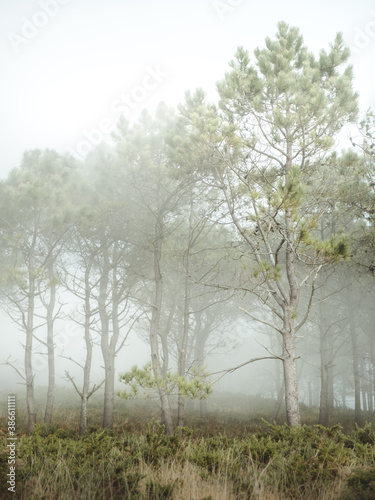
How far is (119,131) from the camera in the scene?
855 cm

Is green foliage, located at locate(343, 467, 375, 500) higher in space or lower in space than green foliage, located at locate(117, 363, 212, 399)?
lower

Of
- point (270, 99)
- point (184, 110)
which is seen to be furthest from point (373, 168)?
point (184, 110)

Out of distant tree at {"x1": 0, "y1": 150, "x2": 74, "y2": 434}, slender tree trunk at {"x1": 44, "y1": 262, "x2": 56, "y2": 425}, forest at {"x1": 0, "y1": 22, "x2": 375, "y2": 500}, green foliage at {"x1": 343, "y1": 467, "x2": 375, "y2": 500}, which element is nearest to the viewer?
green foliage at {"x1": 343, "y1": 467, "x2": 375, "y2": 500}

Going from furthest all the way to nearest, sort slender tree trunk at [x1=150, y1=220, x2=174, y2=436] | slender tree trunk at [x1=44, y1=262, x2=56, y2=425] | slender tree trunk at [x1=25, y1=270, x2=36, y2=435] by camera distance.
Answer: slender tree trunk at [x1=44, y1=262, x2=56, y2=425], slender tree trunk at [x1=25, y1=270, x2=36, y2=435], slender tree trunk at [x1=150, y1=220, x2=174, y2=436]

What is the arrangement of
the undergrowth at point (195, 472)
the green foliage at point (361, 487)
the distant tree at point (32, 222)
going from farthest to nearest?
the distant tree at point (32, 222) < the undergrowth at point (195, 472) < the green foliage at point (361, 487)

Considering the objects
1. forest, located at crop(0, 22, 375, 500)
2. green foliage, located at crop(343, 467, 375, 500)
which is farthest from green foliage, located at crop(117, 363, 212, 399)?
green foliage, located at crop(343, 467, 375, 500)

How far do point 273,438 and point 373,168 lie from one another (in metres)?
7.32

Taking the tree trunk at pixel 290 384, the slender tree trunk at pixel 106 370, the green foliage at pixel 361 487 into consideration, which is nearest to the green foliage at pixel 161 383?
the tree trunk at pixel 290 384

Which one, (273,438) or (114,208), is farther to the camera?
(114,208)

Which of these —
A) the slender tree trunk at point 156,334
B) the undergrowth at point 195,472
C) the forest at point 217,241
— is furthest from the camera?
the slender tree trunk at point 156,334

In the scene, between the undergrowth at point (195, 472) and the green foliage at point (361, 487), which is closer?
the green foliage at point (361, 487)

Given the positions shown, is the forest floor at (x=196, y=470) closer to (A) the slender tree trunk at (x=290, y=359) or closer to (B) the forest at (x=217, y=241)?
(B) the forest at (x=217, y=241)

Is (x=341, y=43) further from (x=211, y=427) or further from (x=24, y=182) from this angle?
(x=211, y=427)

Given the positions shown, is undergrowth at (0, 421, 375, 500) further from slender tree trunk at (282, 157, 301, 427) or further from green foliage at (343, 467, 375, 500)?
slender tree trunk at (282, 157, 301, 427)
